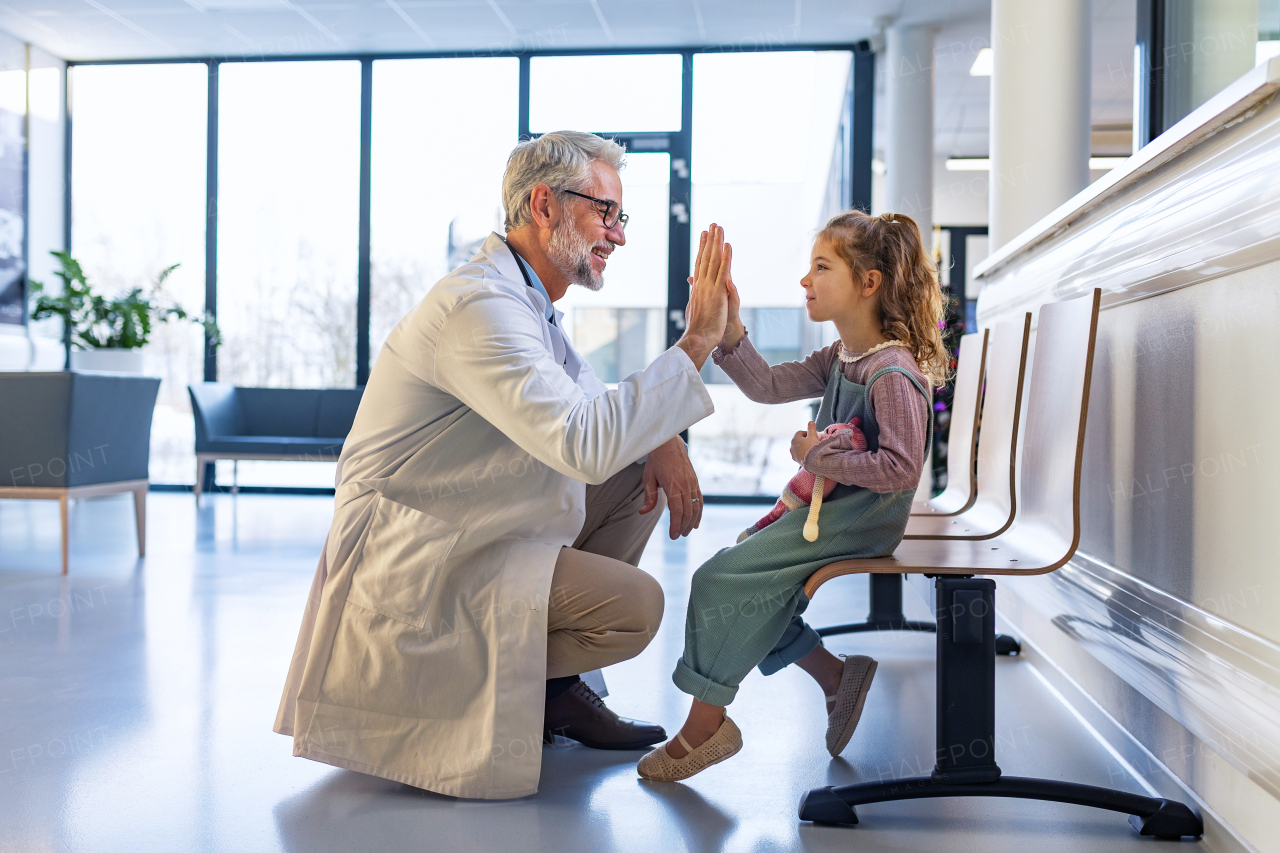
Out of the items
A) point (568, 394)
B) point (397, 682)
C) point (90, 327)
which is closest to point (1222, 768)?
point (568, 394)

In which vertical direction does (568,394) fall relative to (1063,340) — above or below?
below

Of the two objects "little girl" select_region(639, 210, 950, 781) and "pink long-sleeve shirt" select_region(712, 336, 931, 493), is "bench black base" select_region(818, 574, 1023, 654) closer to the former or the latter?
"little girl" select_region(639, 210, 950, 781)

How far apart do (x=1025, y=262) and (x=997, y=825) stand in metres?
1.44

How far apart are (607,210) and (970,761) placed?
1.10 metres

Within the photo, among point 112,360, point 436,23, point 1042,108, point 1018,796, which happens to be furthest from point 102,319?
point 1018,796

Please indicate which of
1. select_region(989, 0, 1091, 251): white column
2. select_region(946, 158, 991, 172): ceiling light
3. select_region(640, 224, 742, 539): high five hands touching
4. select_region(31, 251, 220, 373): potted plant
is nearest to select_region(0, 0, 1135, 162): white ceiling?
select_region(31, 251, 220, 373): potted plant

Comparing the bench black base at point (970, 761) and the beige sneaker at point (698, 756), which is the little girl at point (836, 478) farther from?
the bench black base at point (970, 761)

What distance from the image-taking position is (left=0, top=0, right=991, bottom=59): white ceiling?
5.71m

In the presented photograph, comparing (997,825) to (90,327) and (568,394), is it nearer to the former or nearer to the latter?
(568,394)

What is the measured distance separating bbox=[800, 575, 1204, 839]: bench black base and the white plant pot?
5870mm

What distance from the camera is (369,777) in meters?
1.66

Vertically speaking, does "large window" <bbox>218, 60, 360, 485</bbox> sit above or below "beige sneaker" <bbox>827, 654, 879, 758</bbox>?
above

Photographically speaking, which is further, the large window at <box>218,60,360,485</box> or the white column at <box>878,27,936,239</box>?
the large window at <box>218,60,360,485</box>

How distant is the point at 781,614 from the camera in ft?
5.06
